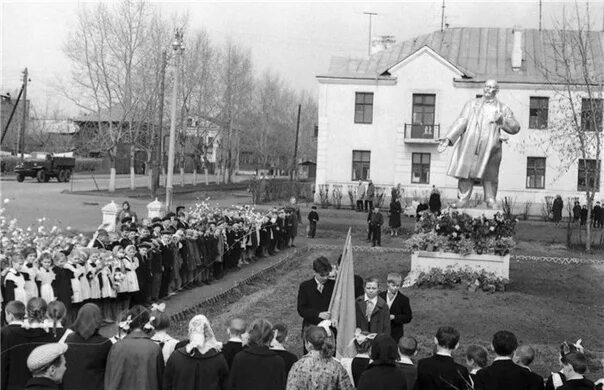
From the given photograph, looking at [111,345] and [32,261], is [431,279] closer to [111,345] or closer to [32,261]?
[32,261]

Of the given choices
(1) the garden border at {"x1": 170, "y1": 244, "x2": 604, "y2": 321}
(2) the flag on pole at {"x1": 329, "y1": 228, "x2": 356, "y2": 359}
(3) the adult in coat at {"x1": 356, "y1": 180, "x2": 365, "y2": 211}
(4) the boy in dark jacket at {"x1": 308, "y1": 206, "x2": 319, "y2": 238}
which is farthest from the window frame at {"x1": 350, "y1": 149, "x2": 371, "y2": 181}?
(2) the flag on pole at {"x1": 329, "y1": 228, "x2": 356, "y2": 359}

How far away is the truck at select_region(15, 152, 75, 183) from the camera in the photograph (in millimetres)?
50375

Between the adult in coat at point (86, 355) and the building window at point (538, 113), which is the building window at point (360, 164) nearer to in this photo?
the building window at point (538, 113)

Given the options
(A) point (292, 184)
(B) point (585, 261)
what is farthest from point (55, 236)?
(A) point (292, 184)

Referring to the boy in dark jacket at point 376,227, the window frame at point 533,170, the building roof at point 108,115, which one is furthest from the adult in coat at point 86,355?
the building roof at point 108,115

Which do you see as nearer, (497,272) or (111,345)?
(111,345)

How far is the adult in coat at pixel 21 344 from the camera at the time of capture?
6.71 m

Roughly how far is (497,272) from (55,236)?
8.95 meters

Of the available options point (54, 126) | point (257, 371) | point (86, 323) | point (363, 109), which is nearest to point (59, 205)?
point (363, 109)

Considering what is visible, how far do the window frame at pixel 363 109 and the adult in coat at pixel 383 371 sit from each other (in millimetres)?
38074

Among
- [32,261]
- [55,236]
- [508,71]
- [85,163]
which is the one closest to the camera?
[32,261]

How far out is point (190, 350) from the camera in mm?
6301

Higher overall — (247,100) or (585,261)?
(247,100)

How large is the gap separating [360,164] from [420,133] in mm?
3811
